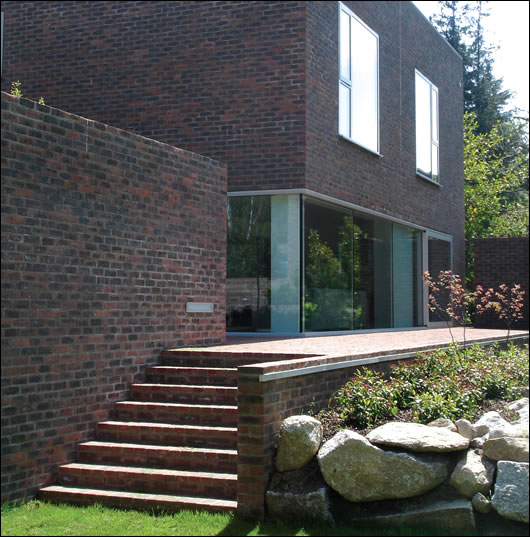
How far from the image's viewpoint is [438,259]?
18.5 meters

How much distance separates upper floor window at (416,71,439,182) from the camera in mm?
16984

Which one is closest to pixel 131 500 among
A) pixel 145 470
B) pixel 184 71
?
pixel 145 470

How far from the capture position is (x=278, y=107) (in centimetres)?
1180

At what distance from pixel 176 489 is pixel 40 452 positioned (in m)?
1.32

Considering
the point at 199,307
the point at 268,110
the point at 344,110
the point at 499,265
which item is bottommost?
the point at 199,307

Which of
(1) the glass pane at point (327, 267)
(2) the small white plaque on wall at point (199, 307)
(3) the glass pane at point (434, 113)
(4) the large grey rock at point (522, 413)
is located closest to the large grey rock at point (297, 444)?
(4) the large grey rock at point (522, 413)

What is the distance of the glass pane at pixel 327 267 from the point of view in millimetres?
11891

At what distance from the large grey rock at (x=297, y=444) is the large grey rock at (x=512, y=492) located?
1.42m

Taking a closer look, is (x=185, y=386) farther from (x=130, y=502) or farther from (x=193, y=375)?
(x=130, y=502)

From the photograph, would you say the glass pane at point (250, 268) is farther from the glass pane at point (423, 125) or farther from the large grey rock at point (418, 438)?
the glass pane at point (423, 125)

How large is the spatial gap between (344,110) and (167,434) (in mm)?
7884

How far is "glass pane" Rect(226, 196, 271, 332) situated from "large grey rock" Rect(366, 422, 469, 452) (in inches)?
227

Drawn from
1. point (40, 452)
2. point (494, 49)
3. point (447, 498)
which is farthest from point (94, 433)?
point (494, 49)

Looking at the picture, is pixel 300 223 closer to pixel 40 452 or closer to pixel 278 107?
pixel 278 107
